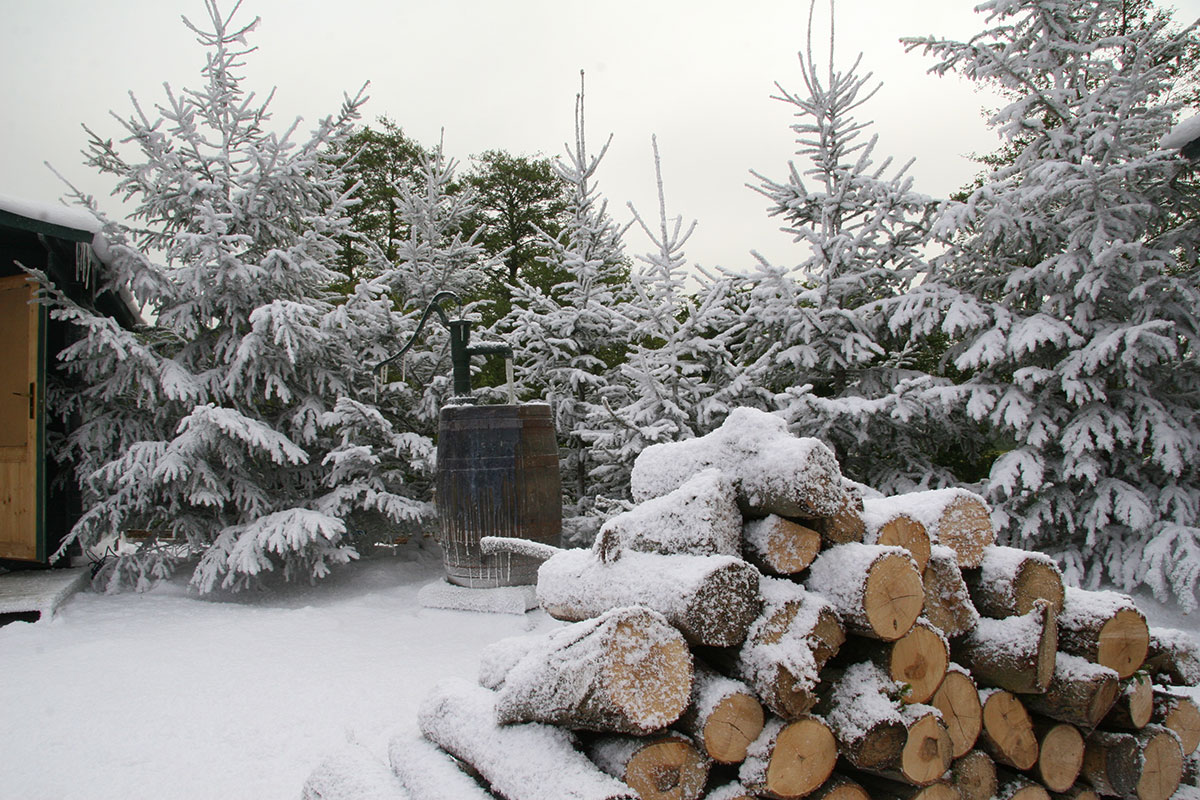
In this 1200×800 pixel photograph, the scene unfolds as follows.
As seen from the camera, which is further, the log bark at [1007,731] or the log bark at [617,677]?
the log bark at [1007,731]

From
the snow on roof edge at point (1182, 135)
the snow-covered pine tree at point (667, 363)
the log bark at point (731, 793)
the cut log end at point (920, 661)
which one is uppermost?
the snow on roof edge at point (1182, 135)

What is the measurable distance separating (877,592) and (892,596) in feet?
0.16

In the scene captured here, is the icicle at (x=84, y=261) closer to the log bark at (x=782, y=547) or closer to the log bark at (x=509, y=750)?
the log bark at (x=509, y=750)

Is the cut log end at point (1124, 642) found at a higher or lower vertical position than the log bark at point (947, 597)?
lower

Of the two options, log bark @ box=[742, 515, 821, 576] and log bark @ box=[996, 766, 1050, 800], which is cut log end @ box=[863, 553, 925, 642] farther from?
log bark @ box=[996, 766, 1050, 800]

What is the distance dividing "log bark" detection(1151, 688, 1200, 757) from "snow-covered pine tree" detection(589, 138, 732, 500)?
10.7 feet

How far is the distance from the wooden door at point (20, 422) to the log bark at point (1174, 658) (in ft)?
20.8

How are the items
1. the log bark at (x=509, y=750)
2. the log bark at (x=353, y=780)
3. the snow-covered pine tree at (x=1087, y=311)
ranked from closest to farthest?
the log bark at (x=509, y=750) < the log bark at (x=353, y=780) < the snow-covered pine tree at (x=1087, y=311)

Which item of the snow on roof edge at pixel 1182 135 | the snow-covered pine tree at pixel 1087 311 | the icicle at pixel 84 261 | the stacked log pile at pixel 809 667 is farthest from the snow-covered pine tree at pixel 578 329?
the stacked log pile at pixel 809 667

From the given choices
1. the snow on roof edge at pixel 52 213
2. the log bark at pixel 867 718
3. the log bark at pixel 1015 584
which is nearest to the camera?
the log bark at pixel 867 718

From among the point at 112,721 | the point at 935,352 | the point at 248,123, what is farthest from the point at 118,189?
the point at 935,352

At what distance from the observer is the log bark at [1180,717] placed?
6.82 ft

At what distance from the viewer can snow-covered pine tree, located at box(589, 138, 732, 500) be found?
529 centimetres

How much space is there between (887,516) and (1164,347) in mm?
3118
